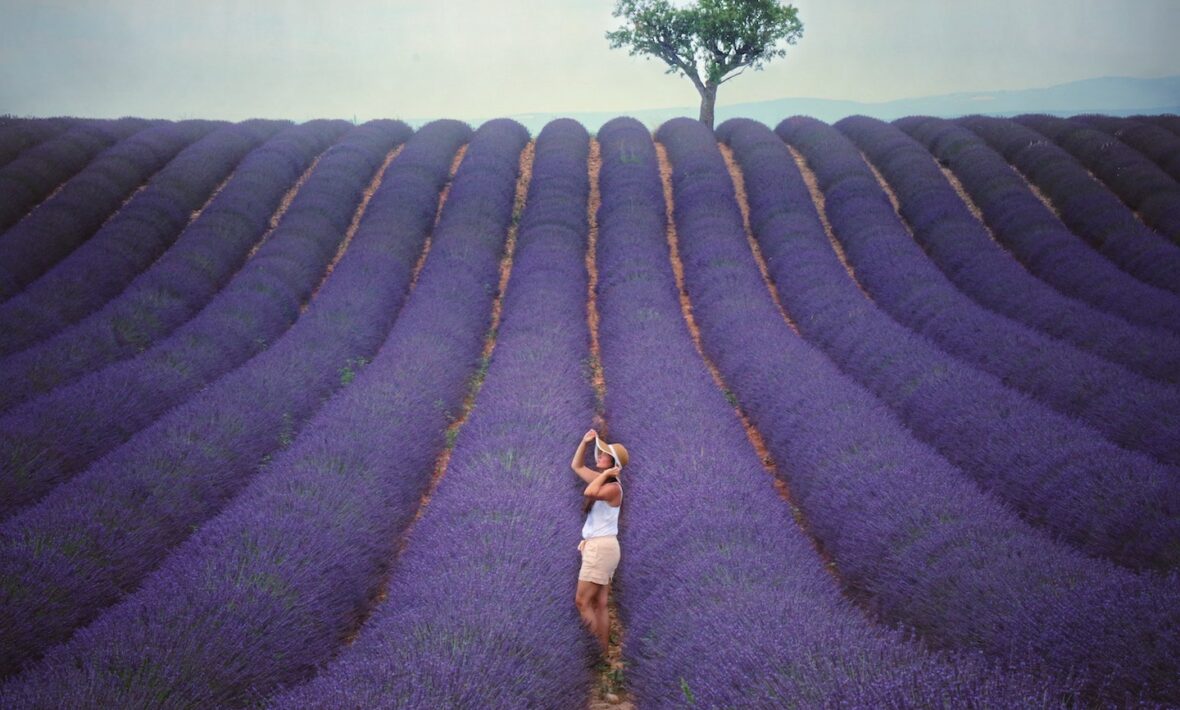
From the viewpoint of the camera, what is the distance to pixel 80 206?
11.7 meters

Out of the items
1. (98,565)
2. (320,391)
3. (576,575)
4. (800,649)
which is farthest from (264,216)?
(800,649)

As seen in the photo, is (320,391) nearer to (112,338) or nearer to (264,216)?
(112,338)

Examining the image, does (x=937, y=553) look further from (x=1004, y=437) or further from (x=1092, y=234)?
(x=1092, y=234)

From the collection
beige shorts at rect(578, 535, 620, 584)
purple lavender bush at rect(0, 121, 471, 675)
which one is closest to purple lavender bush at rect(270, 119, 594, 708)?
beige shorts at rect(578, 535, 620, 584)

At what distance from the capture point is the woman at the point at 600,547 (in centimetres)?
363

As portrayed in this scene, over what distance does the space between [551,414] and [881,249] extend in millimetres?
7220

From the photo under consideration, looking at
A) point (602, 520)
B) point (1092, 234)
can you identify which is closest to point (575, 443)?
point (602, 520)

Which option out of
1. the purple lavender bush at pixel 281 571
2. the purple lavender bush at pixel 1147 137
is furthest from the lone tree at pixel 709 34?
the purple lavender bush at pixel 281 571

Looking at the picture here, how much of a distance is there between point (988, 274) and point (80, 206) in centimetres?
1392

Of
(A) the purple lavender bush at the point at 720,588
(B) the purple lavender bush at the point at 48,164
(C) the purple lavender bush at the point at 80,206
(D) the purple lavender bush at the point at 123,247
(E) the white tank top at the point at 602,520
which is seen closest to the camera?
(A) the purple lavender bush at the point at 720,588

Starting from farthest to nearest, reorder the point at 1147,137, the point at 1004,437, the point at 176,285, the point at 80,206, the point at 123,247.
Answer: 1. the point at 1147,137
2. the point at 80,206
3. the point at 123,247
4. the point at 176,285
5. the point at 1004,437

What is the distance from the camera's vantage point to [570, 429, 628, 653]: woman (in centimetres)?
363

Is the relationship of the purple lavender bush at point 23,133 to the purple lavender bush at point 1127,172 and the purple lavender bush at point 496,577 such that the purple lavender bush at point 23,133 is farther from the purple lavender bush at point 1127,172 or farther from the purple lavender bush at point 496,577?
the purple lavender bush at point 1127,172

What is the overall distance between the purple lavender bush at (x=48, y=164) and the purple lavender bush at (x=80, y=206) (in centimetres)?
28
